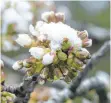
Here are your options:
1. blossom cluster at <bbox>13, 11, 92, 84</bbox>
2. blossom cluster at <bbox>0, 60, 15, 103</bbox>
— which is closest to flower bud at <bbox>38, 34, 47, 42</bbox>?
blossom cluster at <bbox>13, 11, 92, 84</bbox>

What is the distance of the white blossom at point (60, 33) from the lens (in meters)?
0.88

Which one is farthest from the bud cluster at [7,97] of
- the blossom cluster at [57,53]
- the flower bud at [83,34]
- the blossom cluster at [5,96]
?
the flower bud at [83,34]

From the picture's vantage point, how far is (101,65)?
168 inches

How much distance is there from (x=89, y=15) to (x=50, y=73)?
13.3 feet

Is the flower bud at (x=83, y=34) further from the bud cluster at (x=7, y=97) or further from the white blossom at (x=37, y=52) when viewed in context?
the bud cluster at (x=7, y=97)

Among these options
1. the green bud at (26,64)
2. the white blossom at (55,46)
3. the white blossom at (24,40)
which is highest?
the white blossom at (55,46)

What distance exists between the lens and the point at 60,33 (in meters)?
0.89

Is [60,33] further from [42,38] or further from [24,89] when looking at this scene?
[24,89]

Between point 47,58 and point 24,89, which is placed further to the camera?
point 24,89

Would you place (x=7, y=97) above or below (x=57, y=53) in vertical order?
below

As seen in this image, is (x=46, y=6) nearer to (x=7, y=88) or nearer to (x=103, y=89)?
(x=103, y=89)

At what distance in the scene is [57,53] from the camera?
875mm

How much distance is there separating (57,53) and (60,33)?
0.04 m

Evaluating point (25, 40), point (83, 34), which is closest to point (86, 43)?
point (83, 34)
